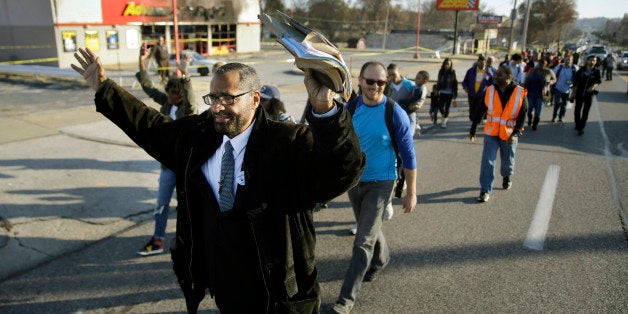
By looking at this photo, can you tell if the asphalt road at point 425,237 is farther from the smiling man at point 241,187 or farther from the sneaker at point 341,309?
the smiling man at point 241,187

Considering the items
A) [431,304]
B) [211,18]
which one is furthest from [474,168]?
[211,18]

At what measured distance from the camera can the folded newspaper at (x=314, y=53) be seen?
5.62 feet

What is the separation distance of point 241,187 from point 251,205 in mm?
103

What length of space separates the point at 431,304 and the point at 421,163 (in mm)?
4730

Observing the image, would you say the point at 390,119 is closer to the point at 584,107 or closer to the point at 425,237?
the point at 425,237

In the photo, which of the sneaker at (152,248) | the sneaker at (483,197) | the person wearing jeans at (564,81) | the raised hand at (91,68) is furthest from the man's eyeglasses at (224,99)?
the person wearing jeans at (564,81)

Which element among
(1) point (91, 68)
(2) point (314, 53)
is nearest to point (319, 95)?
(2) point (314, 53)

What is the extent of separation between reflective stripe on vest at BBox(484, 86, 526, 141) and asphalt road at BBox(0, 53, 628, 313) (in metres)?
0.98

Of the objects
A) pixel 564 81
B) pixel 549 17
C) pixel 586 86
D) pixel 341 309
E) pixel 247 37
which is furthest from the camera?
pixel 549 17

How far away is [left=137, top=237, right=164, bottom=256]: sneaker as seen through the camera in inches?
182

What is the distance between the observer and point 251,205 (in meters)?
2.20

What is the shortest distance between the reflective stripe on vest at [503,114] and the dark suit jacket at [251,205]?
16.1ft

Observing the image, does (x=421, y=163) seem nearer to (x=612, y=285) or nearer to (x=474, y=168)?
(x=474, y=168)

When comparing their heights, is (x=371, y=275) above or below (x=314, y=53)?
below
